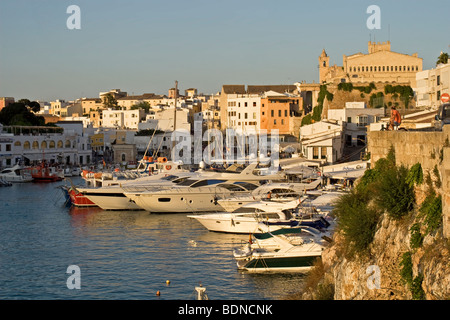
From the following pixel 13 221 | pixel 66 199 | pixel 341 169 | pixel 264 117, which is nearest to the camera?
pixel 13 221

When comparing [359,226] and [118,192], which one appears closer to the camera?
[359,226]

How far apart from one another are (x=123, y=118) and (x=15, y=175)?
4724 centimetres

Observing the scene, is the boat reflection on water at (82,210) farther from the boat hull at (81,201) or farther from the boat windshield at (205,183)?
the boat windshield at (205,183)

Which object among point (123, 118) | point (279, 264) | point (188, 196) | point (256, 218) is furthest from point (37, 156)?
point (279, 264)

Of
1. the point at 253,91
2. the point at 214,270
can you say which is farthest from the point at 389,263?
the point at 253,91

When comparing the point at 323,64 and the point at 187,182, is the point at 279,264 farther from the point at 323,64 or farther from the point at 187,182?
the point at 323,64

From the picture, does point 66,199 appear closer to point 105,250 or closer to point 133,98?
point 105,250

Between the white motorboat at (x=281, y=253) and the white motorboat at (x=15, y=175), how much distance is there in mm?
45954

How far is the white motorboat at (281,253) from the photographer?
23.0m

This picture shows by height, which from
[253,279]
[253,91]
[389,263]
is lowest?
[253,279]

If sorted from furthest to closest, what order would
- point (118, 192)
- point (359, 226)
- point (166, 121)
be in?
point (166, 121) → point (118, 192) → point (359, 226)

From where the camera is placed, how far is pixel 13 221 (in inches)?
1432

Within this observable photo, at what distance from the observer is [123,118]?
11250 cm
